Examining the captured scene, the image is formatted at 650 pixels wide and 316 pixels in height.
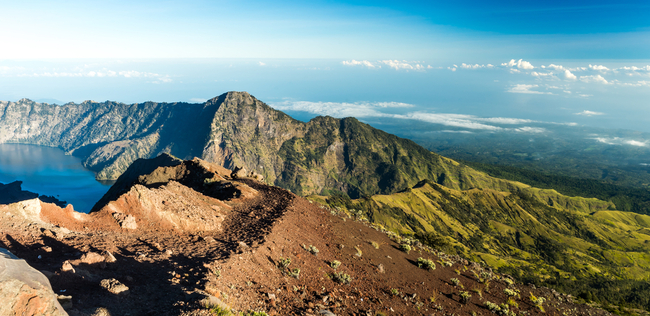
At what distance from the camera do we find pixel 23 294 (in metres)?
7.82

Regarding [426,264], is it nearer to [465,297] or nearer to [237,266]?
[465,297]

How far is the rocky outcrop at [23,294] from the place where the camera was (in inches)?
298

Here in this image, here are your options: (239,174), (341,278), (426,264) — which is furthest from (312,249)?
(239,174)

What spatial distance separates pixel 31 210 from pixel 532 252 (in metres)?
214

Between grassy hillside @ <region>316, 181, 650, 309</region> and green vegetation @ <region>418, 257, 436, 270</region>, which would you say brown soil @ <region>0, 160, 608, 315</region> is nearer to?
green vegetation @ <region>418, 257, 436, 270</region>


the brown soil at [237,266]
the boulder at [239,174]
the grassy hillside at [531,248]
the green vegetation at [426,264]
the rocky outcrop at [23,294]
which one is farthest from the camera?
the grassy hillside at [531,248]

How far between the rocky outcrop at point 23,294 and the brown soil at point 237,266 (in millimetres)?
1236

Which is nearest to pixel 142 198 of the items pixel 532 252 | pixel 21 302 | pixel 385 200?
pixel 21 302

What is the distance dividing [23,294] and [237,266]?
9157 mm

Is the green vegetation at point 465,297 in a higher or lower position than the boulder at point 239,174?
lower

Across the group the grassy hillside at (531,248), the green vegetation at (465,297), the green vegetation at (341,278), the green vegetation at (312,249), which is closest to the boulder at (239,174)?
the green vegetation at (312,249)

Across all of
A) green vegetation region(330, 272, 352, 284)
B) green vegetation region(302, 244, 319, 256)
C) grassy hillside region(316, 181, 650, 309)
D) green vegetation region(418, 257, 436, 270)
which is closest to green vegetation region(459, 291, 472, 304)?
green vegetation region(418, 257, 436, 270)

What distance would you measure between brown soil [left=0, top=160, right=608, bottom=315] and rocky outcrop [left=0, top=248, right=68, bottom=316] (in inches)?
48.6

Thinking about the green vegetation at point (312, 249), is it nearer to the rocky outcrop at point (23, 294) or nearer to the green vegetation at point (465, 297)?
the green vegetation at point (465, 297)
